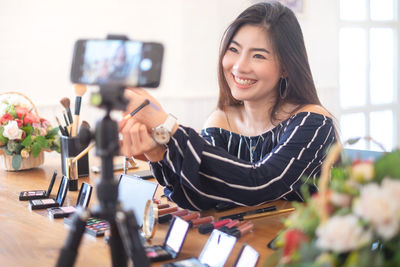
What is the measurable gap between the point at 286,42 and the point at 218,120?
1.28 feet

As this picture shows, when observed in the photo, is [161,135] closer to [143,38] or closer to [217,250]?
[217,250]

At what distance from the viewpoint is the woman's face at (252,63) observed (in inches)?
57.8

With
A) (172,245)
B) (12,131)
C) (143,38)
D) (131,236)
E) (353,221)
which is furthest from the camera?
(143,38)

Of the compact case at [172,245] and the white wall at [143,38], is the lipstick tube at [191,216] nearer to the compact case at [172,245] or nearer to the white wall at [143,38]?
the compact case at [172,245]

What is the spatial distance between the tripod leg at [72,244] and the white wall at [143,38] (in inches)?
103

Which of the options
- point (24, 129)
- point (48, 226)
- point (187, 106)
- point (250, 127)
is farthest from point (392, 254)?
point (187, 106)

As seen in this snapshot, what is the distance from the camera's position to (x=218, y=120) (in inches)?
68.1

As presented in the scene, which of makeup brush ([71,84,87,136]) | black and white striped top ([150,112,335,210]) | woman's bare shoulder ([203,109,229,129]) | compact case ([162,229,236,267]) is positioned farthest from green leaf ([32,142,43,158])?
compact case ([162,229,236,267])

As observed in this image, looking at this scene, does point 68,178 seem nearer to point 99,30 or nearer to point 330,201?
point 330,201

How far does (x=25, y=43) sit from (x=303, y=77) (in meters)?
2.12

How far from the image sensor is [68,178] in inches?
60.1

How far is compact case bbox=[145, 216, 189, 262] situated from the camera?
3.05 ft

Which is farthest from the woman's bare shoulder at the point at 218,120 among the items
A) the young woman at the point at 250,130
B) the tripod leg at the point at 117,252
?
the tripod leg at the point at 117,252

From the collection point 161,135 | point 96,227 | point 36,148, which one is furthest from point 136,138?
point 36,148
